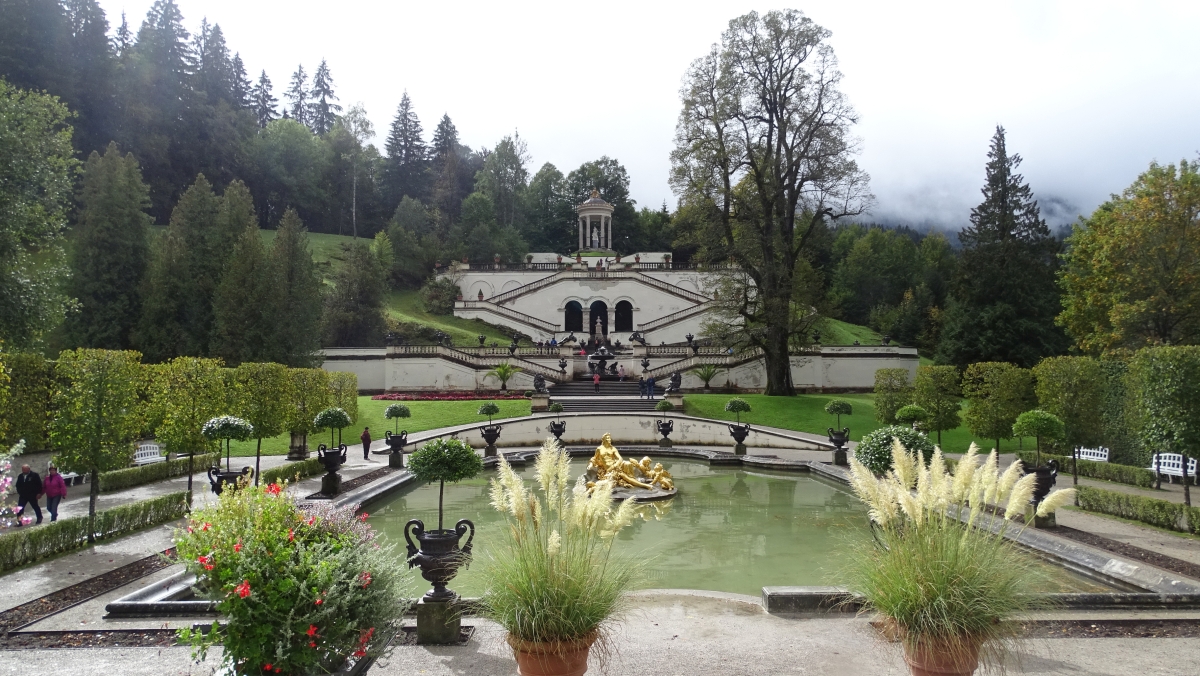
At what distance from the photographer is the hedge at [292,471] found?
1606 centimetres

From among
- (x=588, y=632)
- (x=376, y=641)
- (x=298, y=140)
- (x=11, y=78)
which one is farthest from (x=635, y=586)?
(x=298, y=140)

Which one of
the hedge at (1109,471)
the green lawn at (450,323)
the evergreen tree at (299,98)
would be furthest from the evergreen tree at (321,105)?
the hedge at (1109,471)

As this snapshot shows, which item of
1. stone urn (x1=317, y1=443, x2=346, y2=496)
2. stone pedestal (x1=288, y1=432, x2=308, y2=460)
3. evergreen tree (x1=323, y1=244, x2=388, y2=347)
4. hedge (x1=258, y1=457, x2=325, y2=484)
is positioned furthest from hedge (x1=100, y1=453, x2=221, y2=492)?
evergreen tree (x1=323, y1=244, x2=388, y2=347)

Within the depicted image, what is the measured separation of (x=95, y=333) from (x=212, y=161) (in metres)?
36.9

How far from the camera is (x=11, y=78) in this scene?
48062 mm

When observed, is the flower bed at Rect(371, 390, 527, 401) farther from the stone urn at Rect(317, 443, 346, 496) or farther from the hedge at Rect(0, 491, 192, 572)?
the hedge at Rect(0, 491, 192, 572)

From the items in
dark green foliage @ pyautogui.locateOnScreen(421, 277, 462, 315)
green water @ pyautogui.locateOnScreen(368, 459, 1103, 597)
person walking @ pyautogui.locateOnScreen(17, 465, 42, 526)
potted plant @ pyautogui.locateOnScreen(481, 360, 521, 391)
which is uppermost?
dark green foliage @ pyautogui.locateOnScreen(421, 277, 462, 315)

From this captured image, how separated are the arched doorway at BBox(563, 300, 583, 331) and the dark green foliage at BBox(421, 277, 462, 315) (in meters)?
8.77

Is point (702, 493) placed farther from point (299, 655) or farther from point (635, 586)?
point (299, 655)

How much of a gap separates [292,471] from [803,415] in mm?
20222

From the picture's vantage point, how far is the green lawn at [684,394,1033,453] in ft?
88.0

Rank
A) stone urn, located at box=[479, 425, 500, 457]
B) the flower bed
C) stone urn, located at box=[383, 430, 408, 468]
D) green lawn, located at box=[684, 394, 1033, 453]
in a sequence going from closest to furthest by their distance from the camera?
stone urn, located at box=[383, 430, 408, 468] < stone urn, located at box=[479, 425, 500, 457] < green lawn, located at box=[684, 394, 1033, 453] < the flower bed

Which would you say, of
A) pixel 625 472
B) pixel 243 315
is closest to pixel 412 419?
pixel 243 315

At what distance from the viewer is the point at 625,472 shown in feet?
54.7
